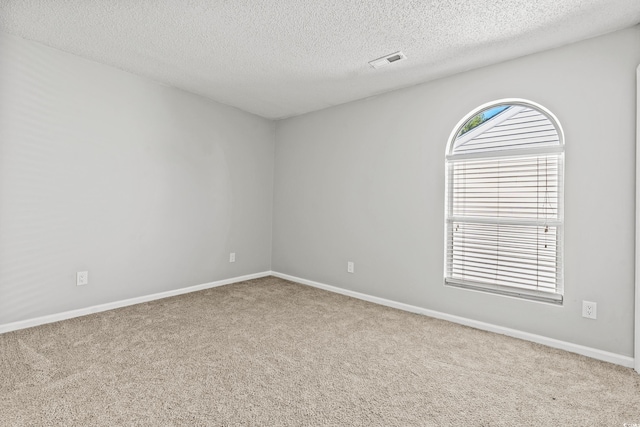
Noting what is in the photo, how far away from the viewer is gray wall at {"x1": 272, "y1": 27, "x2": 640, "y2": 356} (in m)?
2.19

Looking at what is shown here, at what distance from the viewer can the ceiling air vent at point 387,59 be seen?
2.60m

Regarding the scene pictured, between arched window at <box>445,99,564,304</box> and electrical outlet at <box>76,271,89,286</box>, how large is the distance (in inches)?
135

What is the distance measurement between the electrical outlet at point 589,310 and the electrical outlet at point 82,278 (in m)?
4.21

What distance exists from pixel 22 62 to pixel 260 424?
326 cm

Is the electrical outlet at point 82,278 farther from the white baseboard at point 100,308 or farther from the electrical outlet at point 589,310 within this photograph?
the electrical outlet at point 589,310

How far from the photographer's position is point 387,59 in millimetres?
2670

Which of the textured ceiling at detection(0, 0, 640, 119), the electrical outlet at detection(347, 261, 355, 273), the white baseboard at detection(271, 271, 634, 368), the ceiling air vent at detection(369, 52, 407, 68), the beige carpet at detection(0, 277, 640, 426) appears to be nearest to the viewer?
the beige carpet at detection(0, 277, 640, 426)

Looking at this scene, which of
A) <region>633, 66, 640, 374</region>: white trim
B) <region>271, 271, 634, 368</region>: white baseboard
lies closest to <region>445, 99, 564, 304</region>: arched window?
<region>271, 271, 634, 368</region>: white baseboard

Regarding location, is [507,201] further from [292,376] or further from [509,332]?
[292,376]

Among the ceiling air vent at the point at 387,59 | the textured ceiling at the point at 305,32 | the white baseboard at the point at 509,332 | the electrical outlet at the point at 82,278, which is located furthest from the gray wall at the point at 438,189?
the electrical outlet at the point at 82,278

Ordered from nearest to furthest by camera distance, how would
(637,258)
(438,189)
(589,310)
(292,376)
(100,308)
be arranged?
(292,376) < (637,258) < (589,310) < (100,308) < (438,189)

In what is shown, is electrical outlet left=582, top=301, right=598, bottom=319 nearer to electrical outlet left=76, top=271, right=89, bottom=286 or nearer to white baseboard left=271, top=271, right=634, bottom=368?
white baseboard left=271, top=271, right=634, bottom=368

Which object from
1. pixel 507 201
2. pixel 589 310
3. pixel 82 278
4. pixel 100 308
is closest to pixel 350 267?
pixel 507 201

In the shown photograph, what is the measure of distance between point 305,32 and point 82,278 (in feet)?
9.59
